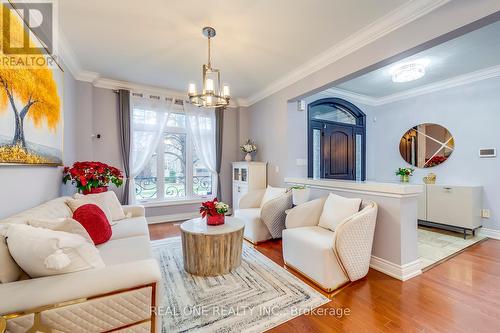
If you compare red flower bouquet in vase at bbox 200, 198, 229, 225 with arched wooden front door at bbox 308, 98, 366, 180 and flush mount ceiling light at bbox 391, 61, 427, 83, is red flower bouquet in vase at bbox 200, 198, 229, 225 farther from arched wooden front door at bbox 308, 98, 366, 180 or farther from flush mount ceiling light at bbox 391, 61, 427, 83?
flush mount ceiling light at bbox 391, 61, 427, 83

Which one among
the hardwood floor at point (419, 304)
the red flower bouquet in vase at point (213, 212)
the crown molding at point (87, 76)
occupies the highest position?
the crown molding at point (87, 76)

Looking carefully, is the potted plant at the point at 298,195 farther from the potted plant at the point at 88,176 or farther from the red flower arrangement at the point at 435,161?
the red flower arrangement at the point at 435,161

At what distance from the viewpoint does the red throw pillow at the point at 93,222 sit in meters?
1.93

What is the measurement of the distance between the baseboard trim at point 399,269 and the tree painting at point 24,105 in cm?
352

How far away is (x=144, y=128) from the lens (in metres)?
4.20

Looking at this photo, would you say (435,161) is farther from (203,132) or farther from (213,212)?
(203,132)

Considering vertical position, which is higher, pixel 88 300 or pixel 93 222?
pixel 93 222

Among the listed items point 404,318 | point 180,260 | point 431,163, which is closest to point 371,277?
point 404,318

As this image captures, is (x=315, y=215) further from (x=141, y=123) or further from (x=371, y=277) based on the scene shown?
(x=141, y=123)

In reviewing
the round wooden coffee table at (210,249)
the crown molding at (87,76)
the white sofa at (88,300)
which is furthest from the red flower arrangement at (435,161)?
the crown molding at (87,76)

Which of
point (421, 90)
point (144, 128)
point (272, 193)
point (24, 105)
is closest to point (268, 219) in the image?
point (272, 193)

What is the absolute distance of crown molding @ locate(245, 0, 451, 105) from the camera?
1.96 metres

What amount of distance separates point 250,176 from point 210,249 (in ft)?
7.10

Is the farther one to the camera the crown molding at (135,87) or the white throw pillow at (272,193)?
the crown molding at (135,87)
